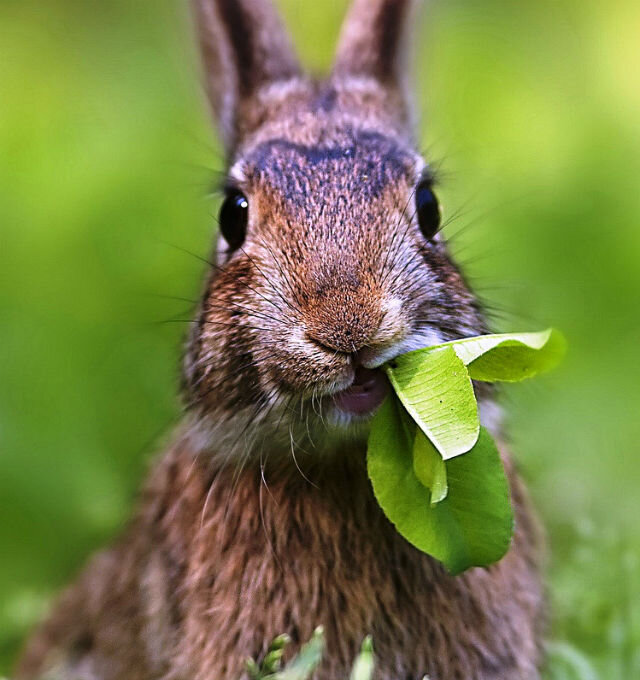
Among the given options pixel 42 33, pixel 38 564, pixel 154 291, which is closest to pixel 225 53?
pixel 154 291

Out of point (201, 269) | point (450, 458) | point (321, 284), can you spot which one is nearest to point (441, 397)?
point (450, 458)

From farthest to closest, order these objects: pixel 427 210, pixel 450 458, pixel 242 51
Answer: pixel 242 51
pixel 427 210
pixel 450 458

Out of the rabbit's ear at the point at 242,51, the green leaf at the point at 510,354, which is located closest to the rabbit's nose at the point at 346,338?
the green leaf at the point at 510,354

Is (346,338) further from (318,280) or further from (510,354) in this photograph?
(510,354)

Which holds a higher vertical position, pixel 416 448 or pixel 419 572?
pixel 416 448

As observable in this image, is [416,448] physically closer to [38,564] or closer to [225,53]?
[225,53]

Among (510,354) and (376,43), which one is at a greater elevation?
(376,43)

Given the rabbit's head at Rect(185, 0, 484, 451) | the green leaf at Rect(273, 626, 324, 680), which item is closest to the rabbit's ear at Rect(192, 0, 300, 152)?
the rabbit's head at Rect(185, 0, 484, 451)
